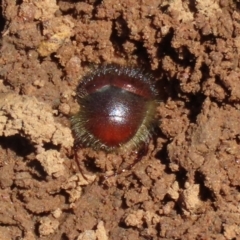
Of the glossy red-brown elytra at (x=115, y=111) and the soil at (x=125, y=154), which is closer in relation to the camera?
the soil at (x=125, y=154)

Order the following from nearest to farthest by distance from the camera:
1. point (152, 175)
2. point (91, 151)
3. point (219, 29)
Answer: point (219, 29)
point (152, 175)
point (91, 151)

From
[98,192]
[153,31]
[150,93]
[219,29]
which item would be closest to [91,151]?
[98,192]

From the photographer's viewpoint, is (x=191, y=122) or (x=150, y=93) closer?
(x=191, y=122)

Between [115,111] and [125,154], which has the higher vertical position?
[115,111]

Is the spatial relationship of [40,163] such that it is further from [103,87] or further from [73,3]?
[73,3]

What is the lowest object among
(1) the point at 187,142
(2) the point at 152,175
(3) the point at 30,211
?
(3) the point at 30,211

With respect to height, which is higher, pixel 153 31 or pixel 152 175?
pixel 153 31

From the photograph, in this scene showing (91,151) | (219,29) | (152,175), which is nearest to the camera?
(219,29)

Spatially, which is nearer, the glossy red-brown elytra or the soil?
the soil
